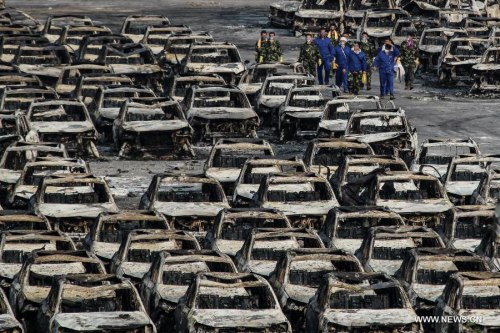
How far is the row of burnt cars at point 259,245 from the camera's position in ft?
66.9

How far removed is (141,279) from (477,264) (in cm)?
438

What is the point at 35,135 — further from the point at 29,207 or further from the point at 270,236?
the point at 270,236

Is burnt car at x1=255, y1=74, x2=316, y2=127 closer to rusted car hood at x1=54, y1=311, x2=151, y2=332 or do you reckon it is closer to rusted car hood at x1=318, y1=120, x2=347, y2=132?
rusted car hood at x1=318, y1=120, x2=347, y2=132

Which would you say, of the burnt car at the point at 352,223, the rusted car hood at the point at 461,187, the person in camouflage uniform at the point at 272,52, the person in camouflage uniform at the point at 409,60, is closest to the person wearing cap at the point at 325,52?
the person in camouflage uniform at the point at 272,52

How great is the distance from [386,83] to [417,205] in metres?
17.2

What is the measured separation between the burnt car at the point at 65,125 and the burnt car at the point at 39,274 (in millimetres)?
12581

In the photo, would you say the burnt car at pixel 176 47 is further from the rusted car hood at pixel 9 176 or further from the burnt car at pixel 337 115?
the rusted car hood at pixel 9 176

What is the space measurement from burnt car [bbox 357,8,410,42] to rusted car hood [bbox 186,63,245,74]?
8.36m

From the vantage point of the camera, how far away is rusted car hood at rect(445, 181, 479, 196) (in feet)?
96.7

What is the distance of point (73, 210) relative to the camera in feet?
88.1

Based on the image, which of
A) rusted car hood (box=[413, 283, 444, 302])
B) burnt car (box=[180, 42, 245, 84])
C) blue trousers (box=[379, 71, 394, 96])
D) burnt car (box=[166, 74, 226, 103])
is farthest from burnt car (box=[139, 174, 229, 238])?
blue trousers (box=[379, 71, 394, 96])

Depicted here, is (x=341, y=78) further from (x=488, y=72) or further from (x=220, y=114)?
(x=220, y=114)

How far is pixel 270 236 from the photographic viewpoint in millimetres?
23562

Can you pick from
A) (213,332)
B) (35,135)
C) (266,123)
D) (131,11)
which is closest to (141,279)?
(213,332)
